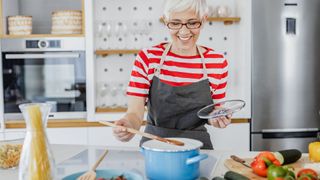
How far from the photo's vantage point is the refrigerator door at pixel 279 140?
3078 millimetres

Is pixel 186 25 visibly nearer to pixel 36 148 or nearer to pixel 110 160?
pixel 110 160

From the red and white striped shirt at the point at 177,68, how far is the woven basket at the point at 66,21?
1.32 metres

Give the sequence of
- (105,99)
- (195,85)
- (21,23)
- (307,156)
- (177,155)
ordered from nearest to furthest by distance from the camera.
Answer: (177,155)
(307,156)
(195,85)
(21,23)
(105,99)

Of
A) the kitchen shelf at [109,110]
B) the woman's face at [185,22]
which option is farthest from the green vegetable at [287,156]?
the kitchen shelf at [109,110]

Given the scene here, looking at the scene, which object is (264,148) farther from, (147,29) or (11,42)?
(11,42)

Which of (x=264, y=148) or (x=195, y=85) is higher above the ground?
(x=195, y=85)

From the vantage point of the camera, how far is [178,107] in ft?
6.22

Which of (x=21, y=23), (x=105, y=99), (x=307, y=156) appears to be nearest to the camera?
(x=307, y=156)

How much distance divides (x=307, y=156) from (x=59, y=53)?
2.00 m

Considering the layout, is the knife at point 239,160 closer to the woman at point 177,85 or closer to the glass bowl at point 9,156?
the woman at point 177,85

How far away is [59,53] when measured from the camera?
3.04 m

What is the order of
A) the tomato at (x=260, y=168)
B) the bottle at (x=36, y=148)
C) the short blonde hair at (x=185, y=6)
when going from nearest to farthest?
the bottle at (x=36, y=148)
the tomato at (x=260, y=168)
the short blonde hair at (x=185, y=6)

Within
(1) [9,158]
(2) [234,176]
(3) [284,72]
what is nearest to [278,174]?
(2) [234,176]

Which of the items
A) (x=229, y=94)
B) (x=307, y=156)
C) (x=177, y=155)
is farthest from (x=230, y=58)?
(x=177, y=155)
